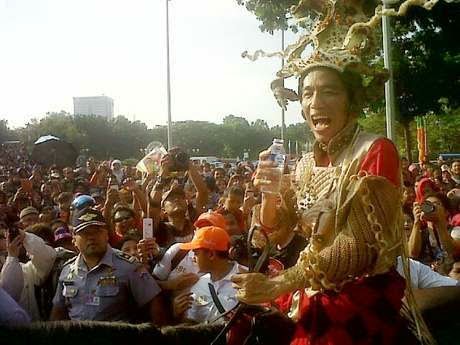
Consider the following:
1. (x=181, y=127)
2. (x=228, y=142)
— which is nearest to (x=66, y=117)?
(x=181, y=127)

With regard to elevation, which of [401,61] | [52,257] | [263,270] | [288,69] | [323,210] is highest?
[401,61]

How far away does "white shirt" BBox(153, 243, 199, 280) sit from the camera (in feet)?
16.3

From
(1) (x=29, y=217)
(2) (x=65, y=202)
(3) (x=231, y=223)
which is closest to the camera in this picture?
(3) (x=231, y=223)

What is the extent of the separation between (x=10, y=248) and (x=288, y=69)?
2935 millimetres

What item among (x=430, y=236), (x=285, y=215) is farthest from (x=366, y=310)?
(x=430, y=236)

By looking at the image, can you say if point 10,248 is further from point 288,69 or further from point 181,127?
point 181,127

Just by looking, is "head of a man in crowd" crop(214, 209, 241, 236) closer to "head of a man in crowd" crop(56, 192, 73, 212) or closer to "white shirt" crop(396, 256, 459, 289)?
"white shirt" crop(396, 256, 459, 289)

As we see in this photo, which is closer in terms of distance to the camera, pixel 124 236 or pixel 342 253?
pixel 342 253

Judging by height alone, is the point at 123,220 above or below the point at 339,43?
below

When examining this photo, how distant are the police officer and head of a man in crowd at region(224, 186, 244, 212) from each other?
10.4 feet

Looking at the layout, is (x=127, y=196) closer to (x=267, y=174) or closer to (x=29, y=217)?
(x=29, y=217)

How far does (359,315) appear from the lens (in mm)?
2475

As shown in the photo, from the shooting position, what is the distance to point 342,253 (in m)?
2.44

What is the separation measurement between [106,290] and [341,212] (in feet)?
7.83
